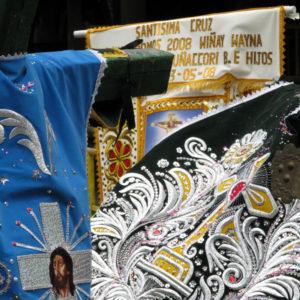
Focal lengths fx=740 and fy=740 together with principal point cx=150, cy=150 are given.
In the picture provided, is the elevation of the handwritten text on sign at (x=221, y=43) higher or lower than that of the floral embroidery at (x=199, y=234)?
higher

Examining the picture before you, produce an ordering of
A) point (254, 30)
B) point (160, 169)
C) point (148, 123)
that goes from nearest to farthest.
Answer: point (160, 169) < point (254, 30) < point (148, 123)

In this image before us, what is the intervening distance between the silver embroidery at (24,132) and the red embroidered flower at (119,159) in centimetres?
270

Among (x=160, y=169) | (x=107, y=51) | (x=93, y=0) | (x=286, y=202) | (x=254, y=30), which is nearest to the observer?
(x=107, y=51)

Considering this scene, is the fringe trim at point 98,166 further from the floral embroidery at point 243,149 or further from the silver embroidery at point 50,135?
the silver embroidery at point 50,135

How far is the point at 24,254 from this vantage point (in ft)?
5.32

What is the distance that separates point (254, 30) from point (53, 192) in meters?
2.29

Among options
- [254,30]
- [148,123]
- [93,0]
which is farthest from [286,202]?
[93,0]

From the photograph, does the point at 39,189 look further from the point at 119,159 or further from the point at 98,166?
the point at 98,166

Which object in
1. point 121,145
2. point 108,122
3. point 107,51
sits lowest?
point 121,145

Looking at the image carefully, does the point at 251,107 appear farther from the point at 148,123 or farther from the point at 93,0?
the point at 93,0

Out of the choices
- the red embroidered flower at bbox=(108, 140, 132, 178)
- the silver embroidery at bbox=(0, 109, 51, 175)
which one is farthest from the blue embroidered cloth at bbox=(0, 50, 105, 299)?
the red embroidered flower at bbox=(108, 140, 132, 178)

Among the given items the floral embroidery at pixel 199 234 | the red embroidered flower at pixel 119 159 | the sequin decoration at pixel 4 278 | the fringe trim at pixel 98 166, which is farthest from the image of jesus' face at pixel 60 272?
the fringe trim at pixel 98 166

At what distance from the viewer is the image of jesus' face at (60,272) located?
5.59 feet

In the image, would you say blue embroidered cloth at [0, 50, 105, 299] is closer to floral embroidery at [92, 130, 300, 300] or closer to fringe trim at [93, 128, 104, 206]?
floral embroidery at [92, 130, 300, 300]
